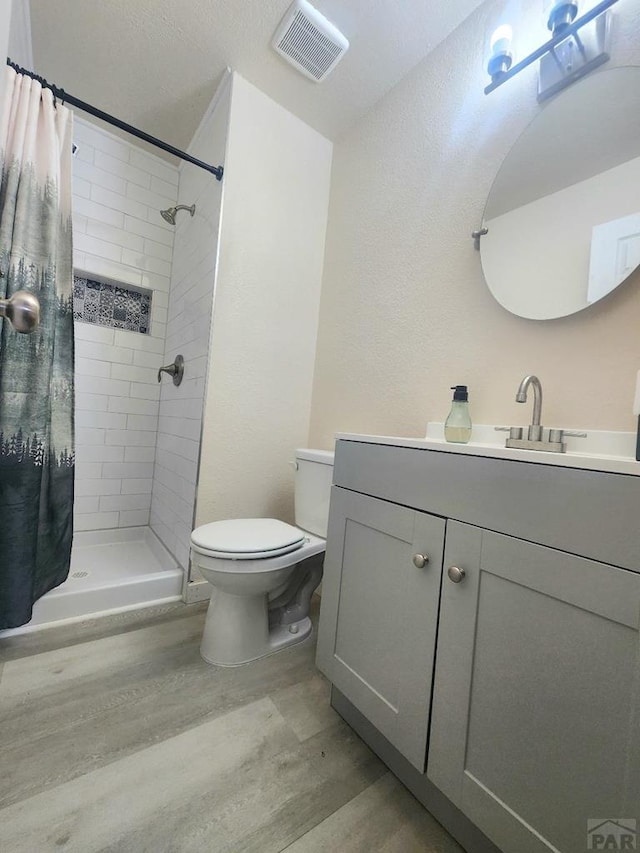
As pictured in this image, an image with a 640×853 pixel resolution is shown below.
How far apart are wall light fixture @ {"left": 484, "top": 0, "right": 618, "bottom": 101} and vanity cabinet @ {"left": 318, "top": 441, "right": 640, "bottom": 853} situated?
1170mm

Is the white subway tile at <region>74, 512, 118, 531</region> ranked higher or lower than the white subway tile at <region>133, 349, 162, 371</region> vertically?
lower

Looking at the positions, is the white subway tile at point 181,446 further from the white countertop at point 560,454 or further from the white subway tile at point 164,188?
the white subway tile at point 164,188

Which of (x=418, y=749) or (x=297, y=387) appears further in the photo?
(x=297, y=387)

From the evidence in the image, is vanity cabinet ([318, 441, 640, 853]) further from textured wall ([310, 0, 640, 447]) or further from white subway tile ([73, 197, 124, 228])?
white subway tile ([73, 197, 124, 228])

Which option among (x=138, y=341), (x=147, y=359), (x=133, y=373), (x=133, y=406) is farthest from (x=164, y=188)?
(x=133, y=406)

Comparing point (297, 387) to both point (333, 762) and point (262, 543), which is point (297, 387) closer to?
point (262, 543)

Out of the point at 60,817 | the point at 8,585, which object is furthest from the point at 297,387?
the point at 60,817

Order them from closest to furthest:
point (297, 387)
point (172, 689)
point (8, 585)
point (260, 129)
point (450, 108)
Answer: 1. point (172, 689)
2. point (8, 585)
3. point (450, 108)
4. point (260, 129)
5. point (297, 387)

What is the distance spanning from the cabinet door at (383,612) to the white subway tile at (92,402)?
5.69 feet

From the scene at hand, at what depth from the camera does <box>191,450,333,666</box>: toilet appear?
1152 mm

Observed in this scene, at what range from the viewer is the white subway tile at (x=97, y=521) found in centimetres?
204

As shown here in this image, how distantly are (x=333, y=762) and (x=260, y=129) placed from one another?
8.07 ft

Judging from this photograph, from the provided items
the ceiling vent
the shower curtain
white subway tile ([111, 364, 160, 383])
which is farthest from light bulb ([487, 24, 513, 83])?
white subway tile ([111, 364, 160, 383])

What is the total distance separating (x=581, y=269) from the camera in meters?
0.95
